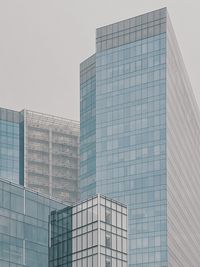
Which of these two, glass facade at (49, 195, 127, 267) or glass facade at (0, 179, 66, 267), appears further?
glass facade at (49, 195, 127, 267)

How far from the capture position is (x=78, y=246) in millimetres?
131750

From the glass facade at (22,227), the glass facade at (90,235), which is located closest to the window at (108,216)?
the glass facade at (90,235)

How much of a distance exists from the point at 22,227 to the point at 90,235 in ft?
30.4

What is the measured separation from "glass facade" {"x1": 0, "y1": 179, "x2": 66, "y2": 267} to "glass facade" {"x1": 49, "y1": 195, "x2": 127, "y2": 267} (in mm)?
1863

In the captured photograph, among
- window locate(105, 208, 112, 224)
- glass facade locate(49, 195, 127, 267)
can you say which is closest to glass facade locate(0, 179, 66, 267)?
glass facade locate(49, 195, 127, 267)

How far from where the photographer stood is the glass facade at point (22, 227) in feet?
414

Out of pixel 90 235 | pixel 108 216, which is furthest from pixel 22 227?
pixel 108 216

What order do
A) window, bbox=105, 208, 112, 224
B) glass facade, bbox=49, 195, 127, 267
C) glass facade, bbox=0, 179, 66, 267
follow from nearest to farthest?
glass facade, bbox=0, 179, 66, 267 → glass facade, bbox=49, 195, 127, 267 → window, bbox=105, 208, 112, 224

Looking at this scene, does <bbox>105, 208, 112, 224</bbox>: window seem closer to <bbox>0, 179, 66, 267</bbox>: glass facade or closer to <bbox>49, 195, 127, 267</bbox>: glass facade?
<bbox>49, 195, 127, 267</bbox>: glass facade

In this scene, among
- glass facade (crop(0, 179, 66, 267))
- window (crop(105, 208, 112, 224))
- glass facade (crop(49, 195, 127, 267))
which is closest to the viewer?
glass facade (crop(0, 179, 66, 267))

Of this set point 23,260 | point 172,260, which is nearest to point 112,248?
point 23,260

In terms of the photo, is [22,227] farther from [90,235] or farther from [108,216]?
[108,216]

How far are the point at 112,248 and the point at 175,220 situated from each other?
6871cm

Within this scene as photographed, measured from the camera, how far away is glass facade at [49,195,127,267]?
425 feet
